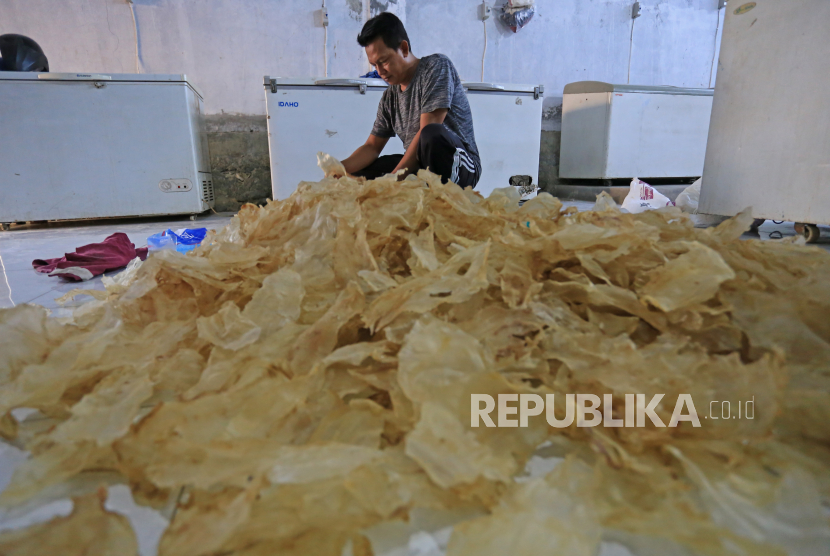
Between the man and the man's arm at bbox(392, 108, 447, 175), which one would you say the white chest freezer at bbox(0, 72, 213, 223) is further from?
the man's arm at bbox(392, 108, 447, 175)

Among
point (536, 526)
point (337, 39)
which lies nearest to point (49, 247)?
point (536, 526)

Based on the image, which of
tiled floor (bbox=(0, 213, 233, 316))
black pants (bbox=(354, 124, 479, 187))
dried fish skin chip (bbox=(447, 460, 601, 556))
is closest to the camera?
dried fish skin chip (bbox=(447, 460, 601, 556))

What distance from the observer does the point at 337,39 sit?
163 inches

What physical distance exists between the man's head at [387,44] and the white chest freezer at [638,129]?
279 cm

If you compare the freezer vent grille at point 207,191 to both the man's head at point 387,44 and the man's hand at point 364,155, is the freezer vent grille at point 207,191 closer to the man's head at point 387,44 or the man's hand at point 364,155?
the man's hand at point 364,155

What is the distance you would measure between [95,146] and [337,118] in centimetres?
181

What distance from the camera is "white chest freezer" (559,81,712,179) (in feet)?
13.4

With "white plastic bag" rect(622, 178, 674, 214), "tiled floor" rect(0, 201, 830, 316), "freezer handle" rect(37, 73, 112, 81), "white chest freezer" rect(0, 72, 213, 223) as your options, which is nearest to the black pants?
"tiled floor" rect(0, 201, 830, 316)

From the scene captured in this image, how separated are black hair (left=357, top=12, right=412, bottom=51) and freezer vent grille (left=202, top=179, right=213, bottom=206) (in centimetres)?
237

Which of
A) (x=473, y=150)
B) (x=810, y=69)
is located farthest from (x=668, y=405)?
(x=810, y=69)

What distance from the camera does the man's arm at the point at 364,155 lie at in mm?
2287

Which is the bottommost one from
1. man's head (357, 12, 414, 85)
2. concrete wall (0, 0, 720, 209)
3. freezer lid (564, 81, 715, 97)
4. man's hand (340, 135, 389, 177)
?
man's hand (340, 135, 389, 177)

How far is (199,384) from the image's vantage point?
497 mm

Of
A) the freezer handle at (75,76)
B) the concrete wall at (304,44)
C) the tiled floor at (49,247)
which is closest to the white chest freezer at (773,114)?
the tiled floor at (49,247)
